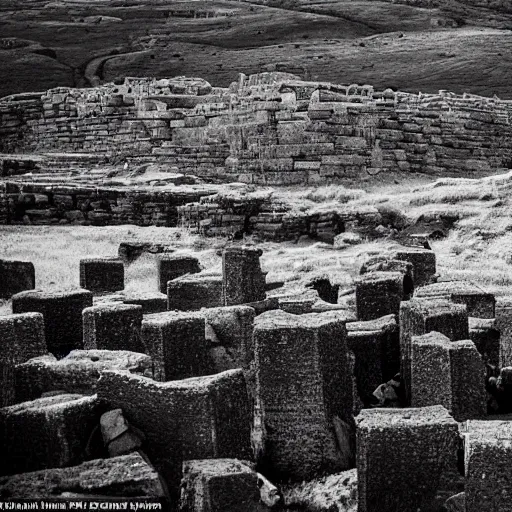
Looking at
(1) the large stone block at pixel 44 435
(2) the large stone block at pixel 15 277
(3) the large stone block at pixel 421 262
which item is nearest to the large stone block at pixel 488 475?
(1) the large stone block at pixel 44 435

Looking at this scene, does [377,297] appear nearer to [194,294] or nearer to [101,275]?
[194,294]

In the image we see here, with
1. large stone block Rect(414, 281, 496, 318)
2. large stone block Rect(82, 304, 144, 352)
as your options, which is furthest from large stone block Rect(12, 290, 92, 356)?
large stone block Rect(414, 281, 496, 318)

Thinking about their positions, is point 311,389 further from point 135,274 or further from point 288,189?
point 288,189

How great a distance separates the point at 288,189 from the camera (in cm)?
1998

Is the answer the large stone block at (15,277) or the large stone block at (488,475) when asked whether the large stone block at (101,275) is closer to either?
the large stone block at (15,277)

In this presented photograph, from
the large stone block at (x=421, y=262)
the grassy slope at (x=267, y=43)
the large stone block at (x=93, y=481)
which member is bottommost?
the grassy slope at (x=267, y=43)

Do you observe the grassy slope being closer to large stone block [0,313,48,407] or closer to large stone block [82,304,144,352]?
large stone block [82,304,144,352]

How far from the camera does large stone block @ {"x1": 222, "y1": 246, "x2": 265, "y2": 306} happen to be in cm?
1058

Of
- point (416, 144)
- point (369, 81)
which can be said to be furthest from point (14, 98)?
point (369, 81)

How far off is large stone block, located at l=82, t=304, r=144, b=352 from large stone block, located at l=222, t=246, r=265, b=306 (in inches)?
63.9

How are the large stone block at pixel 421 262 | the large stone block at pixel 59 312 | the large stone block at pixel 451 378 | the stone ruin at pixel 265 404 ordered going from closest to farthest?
the stone ruin at pixel 265 404, the large stone block at pixel 451 378, the large stone block at pixel 59 312, the large stone block at pixel 421 262

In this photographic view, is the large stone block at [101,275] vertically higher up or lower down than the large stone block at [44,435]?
lower down

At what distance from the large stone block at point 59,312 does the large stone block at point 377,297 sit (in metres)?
2.46

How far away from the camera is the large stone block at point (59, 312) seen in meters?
9.65
